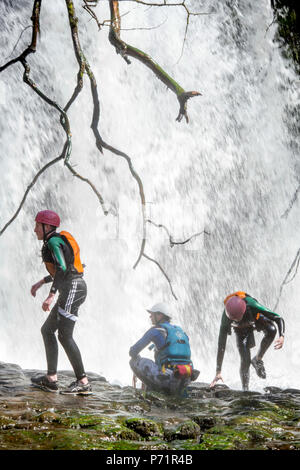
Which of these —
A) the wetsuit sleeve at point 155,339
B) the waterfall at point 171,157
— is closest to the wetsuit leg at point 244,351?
the wetsuit sleeve at point 155,339

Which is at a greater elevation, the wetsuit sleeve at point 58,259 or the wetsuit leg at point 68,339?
the wetsuit sleeve at point 58,259

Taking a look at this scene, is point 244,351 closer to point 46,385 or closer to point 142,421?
point 46,385

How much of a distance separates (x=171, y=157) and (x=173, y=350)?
12080 mm

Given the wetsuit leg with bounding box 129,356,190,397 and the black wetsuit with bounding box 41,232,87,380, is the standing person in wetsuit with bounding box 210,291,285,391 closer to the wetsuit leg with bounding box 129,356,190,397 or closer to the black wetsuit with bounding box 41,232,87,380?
the wetsuit leg with bounding box 129,356,190,397

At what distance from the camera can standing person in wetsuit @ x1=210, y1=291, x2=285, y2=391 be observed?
718cm

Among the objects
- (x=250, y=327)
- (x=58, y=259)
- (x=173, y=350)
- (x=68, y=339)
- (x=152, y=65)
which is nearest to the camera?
(x=152, y=65)

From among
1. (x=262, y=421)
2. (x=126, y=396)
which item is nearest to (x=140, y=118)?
(x=126, y=396)

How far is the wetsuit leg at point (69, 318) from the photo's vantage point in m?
6.14

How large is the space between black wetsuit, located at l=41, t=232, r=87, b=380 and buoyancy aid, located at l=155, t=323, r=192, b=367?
3.68ft

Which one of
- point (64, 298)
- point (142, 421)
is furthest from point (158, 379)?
point (142, 421)

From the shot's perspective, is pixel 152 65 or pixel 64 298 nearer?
pixel 152 65

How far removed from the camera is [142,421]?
4.74 meters

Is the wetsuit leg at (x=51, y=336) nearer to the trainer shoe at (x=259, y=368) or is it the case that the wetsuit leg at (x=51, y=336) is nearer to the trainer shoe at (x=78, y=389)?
the trainer shoe at (x=78, y=389)

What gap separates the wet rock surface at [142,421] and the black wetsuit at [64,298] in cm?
51
